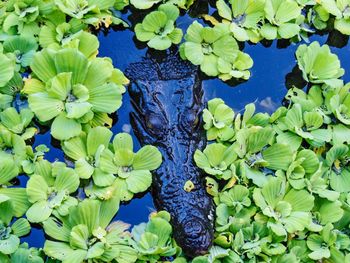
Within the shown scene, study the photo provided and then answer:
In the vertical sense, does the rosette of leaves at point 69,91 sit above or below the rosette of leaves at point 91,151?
above

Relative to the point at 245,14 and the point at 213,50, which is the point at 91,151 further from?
the point at 245,14

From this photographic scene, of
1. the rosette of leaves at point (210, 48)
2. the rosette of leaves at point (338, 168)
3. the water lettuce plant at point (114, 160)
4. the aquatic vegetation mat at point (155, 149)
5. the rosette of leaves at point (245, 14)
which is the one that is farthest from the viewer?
the rosette of leaves at point (245, 14)

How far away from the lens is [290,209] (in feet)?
9.19

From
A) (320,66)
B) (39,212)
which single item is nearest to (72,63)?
(39,212)

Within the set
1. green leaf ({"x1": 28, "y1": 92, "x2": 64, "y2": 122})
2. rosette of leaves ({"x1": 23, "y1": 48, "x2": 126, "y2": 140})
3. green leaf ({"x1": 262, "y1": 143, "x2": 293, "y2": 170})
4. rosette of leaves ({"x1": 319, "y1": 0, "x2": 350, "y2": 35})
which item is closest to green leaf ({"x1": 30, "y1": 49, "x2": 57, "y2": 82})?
rosette of leaves ({"x1": 23, "y1": 48, "x2": 126, "y2": 140})

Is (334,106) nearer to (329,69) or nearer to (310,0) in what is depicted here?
(329,69)

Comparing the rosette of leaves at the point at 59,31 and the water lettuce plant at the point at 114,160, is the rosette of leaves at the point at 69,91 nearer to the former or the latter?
the water lettuce plant at the point at 114,160

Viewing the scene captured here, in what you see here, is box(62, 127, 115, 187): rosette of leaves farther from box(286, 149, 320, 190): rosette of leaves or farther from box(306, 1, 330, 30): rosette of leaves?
box(306, 1, 330, 30): rosette of leaves

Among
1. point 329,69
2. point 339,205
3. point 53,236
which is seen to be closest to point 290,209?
point 339,205

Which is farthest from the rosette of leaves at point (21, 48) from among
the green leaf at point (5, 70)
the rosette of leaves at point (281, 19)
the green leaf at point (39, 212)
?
the rosette of leaves at point (281, 19)

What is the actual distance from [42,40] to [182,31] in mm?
743

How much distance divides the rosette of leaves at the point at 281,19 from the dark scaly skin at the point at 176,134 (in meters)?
0.48

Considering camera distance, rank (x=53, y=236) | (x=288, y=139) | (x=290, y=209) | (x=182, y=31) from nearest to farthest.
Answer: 1. (x=53, y=236)
2. (x=290, y=209)
3. (x=288, y=139)
4. (x=182, y=31)

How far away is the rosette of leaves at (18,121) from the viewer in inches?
110
